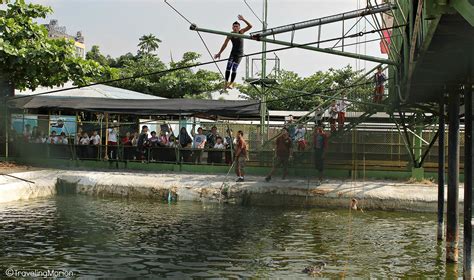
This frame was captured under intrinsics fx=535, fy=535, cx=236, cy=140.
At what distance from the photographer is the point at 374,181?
19.5 m

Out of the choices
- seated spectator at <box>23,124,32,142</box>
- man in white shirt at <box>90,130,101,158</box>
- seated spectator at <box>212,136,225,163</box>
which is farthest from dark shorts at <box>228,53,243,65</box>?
seated spectator at <box>23,124,32,142</box>

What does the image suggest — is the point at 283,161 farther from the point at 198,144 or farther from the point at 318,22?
the point at 318,22

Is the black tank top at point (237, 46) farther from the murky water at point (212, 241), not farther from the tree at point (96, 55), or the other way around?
the tree at point (96, 55)

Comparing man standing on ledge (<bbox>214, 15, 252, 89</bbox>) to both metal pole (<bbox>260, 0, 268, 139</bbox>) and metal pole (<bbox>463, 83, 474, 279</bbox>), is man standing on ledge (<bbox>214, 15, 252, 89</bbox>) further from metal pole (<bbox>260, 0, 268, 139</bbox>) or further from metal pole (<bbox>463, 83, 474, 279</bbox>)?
metal pole (<bbox>260, 0, 268, 139</bbox>)

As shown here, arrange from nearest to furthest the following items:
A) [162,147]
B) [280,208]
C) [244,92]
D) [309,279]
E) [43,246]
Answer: [309,279]
[43,246]
[280,208]
[162,147]
[244,92]

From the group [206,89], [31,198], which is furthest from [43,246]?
[206,89]

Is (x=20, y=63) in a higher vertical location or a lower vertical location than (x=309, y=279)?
higher

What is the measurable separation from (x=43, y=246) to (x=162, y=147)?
38.0 ft

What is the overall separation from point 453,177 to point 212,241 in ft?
17.5

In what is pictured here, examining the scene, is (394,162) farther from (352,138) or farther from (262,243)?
(262,243)

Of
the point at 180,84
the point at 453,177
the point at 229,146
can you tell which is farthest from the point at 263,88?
the point at 180,84

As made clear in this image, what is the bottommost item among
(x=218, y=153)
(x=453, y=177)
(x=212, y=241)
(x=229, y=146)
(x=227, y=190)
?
(x=212, y=241)

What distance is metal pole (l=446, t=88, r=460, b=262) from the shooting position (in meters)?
10.1

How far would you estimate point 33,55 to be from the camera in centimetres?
1914
